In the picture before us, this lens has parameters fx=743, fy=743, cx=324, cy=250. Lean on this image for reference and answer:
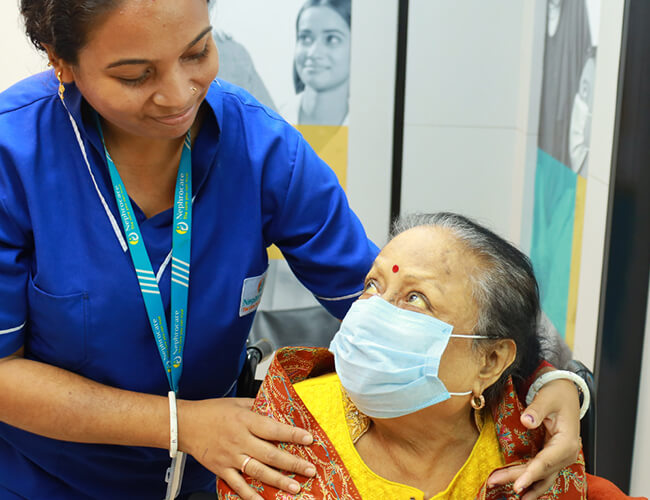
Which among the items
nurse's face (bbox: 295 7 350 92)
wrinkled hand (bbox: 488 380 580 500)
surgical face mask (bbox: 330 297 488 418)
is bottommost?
wrinkled hand (bbox: 488 380 580 500)

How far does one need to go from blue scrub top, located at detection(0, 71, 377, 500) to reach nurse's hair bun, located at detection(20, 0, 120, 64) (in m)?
0.15

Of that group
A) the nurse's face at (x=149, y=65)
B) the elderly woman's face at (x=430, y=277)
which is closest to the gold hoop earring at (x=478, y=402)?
the elderly woman's face at (x=430, y=277)

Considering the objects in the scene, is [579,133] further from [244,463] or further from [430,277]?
[244,463]

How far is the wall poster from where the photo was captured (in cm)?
241

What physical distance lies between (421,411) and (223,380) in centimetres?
43

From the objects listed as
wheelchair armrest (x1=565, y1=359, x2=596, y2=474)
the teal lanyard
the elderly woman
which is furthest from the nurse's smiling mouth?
wheelchair armrest (x1=565, y1=359, x2=596, y2=474)

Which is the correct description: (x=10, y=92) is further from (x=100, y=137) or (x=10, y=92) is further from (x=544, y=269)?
(x=544, y=269)

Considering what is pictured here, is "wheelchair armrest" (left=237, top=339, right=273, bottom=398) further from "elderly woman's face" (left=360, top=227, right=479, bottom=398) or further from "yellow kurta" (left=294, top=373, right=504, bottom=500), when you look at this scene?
"elderly woman's face" (left=360, top=227, right=479, bottom=398)

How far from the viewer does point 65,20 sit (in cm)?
113

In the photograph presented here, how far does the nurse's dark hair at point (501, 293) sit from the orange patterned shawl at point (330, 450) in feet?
0.24

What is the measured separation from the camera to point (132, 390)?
4.67ft

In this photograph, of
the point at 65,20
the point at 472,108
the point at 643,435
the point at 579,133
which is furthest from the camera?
the point at 472,108

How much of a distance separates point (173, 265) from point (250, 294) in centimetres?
18

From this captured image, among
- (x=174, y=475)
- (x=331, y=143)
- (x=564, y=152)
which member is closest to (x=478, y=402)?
(x=174, y=475)
